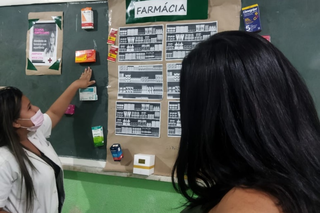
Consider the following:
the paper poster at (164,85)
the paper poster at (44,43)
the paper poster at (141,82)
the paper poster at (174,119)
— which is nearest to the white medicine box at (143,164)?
the paper poster at (164,85)

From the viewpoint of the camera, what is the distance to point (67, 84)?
1.29m

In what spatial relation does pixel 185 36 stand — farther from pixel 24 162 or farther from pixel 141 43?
pixel 24 162

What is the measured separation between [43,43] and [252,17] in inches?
44.6

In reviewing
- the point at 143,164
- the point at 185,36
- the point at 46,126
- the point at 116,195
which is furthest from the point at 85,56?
the point at 116,195

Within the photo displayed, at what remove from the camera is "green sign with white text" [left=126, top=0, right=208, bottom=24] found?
1.07 meters

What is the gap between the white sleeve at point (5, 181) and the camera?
2.91 feet

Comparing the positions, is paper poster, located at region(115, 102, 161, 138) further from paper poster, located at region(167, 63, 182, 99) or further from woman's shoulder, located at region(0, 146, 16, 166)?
woman's shoulder, located at region(0, 146, 16, 166)

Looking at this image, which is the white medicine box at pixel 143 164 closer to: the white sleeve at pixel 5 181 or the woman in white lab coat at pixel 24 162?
the woman in white lab coat at pixel 24 162

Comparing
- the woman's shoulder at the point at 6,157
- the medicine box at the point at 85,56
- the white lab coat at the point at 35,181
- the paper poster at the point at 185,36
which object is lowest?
the white lab coat at the point at 35,181

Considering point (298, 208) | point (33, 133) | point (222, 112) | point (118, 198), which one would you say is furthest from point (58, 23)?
point (298, 208)

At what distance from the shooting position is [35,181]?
1.00m

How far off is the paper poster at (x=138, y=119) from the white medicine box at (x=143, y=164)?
11 cm

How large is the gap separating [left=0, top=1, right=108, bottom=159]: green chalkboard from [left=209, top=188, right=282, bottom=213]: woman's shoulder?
3.10ft

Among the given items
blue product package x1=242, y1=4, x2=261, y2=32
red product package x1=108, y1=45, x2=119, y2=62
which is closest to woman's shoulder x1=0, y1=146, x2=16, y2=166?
red product package x1=108, y1=45, x2=119, y2=62
